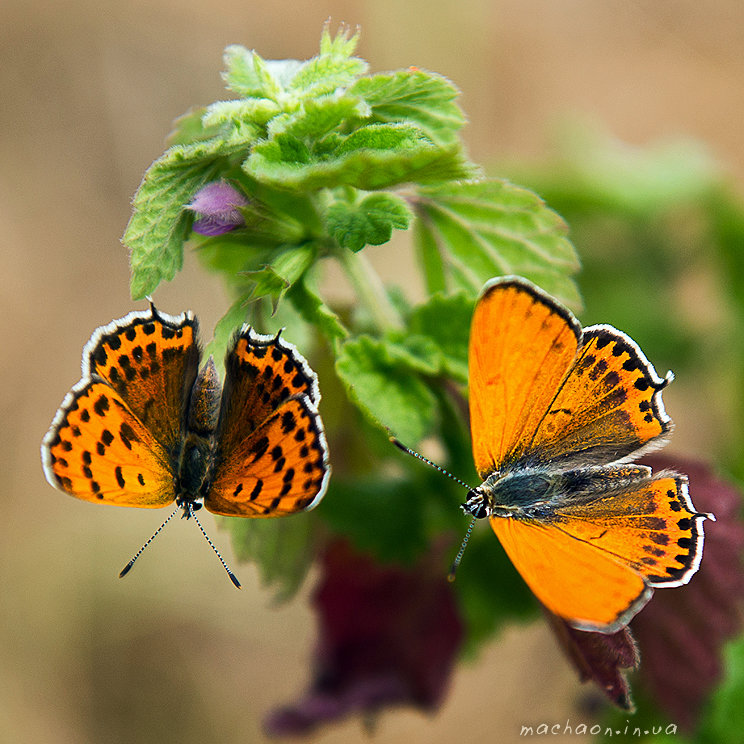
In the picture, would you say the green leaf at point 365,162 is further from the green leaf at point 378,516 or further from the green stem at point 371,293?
the green leaf at point 378,516

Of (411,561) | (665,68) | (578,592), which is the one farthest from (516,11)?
(578,592)

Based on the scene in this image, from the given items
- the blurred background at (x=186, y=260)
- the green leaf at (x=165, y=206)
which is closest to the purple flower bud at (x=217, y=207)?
the green leaf at (x=165, y=206)

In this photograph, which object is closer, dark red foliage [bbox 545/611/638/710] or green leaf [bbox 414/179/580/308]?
dark red foliage [bbox 545/611/638/710]

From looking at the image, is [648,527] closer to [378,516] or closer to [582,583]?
[582,583]

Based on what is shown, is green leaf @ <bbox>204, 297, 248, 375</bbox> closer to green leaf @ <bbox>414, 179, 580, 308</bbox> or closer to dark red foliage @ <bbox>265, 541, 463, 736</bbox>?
green leaf @ <bbox>414, 179, 580, 308</bbox>

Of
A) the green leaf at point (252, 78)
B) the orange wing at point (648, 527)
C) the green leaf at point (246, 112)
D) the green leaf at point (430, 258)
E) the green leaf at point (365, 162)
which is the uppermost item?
the green leaf at point (252, 78)

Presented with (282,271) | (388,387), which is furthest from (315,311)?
(388,387)

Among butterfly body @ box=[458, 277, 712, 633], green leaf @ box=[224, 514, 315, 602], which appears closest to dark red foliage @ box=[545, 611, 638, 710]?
butterfly body @ box=[458, 277, 712, 633]
